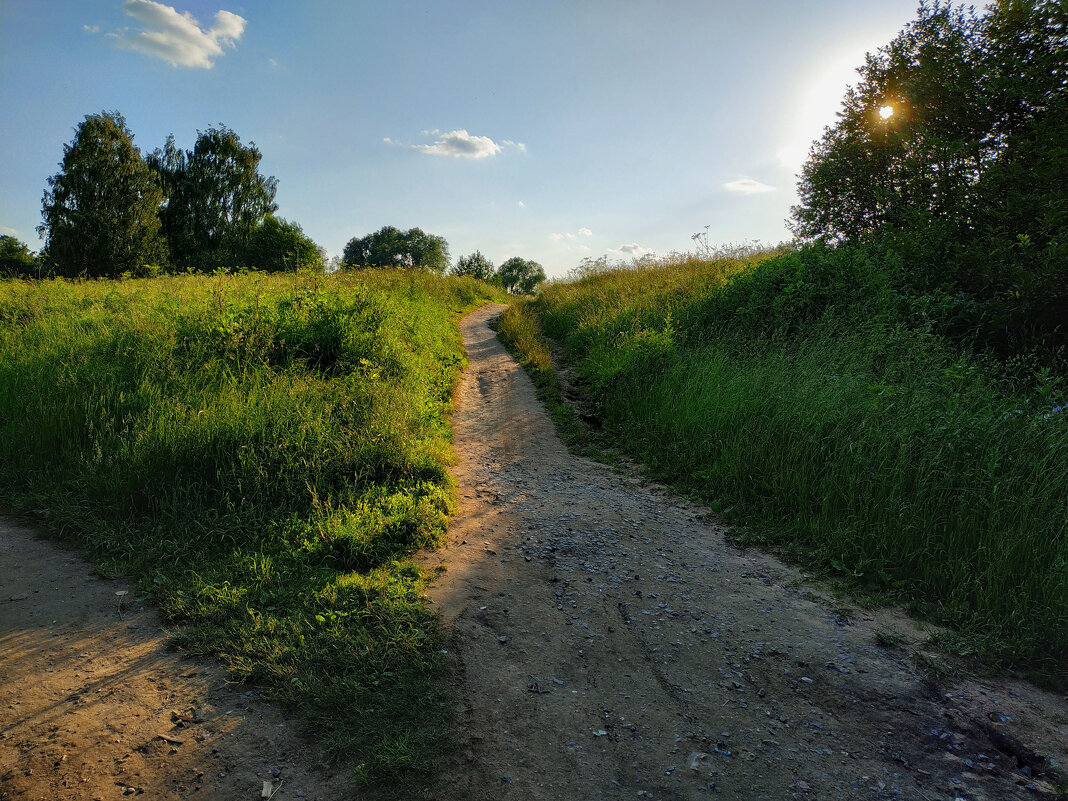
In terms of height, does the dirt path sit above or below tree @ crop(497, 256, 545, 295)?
below

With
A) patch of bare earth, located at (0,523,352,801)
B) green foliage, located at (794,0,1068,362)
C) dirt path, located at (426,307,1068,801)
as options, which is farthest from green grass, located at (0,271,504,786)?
green foliage, located at (794,0,1068,362)

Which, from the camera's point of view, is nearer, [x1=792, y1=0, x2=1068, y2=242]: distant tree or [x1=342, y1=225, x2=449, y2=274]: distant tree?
[x1=792, y1=0, x2=1068, y2=242]: distant tree

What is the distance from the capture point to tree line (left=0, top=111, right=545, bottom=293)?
30734mm

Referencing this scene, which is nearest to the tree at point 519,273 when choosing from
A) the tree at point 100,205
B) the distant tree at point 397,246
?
the distant tree at point 397,246

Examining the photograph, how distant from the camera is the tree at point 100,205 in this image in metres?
30.7

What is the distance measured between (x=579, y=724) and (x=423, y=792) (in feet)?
2.84

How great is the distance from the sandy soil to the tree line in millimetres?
10958

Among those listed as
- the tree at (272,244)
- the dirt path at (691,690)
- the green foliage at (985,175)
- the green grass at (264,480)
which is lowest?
the dirt path at (691,690)

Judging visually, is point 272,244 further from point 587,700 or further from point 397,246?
point 587,700

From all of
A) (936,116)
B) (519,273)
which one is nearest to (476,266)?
(519,273)

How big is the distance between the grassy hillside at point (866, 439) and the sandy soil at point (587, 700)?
66 centimetres

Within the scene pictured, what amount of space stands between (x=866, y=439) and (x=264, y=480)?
5902 mm

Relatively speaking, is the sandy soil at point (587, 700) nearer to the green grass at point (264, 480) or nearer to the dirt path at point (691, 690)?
the dirt path at point (691, 690)

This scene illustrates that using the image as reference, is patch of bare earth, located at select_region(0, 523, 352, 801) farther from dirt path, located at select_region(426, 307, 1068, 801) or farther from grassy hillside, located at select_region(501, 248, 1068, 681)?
grassy hillside, located at select_region(501, 248, 1068, 681)
